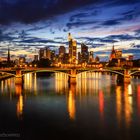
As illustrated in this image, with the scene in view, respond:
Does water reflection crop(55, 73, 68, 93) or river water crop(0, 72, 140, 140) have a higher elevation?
water reflection crop(55, 73, 68, 93)

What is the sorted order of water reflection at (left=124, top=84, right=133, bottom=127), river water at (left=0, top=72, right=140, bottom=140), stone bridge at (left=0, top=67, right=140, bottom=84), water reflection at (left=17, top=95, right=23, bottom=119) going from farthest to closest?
stone bridge at (left=0, top=67, right=140, bottom=84) < water reflection at (left=17, top=95, right=23, bottom=119) < water reflection at (left=124, top=84, right=133, bottom=127) < river water at (left=0, top=72, right=140, bottom=140)

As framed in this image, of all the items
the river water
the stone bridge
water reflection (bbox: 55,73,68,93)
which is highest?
the stone bridge

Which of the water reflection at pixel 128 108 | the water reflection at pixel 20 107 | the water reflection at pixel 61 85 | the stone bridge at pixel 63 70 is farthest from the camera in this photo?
the stone bridge at pixel 63 70

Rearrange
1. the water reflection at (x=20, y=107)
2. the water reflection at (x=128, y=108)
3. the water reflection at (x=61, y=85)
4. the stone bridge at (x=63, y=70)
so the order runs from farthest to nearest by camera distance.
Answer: the stone bridge at (x=63, y=70), the water reflection at (x=61, y=85), the water reflection at (x=20, y=107), the water reflection at (x=128, y=108)

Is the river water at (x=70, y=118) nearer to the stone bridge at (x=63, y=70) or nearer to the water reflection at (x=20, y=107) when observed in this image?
the water reflection at (x=20, y=107)

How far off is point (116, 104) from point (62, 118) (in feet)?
37.4

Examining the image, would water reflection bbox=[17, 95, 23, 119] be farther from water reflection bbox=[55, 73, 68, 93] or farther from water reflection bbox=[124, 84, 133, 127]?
water reflection bbox=[55, 73, 68, 93]

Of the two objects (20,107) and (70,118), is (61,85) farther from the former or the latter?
(70,118)

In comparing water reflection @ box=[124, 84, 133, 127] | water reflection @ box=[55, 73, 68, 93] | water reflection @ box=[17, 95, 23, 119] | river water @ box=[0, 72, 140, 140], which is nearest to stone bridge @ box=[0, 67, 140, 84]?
water reflection @ box=[55, 73, 68, 93]

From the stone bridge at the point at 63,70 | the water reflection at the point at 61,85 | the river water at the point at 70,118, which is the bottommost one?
the river water at the point at 70,118

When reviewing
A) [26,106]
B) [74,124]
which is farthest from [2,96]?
[74,124]

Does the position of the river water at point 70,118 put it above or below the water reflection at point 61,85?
below

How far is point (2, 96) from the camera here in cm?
5019

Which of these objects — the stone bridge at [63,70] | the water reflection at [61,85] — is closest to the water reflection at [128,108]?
the water reflection at [61,85]
